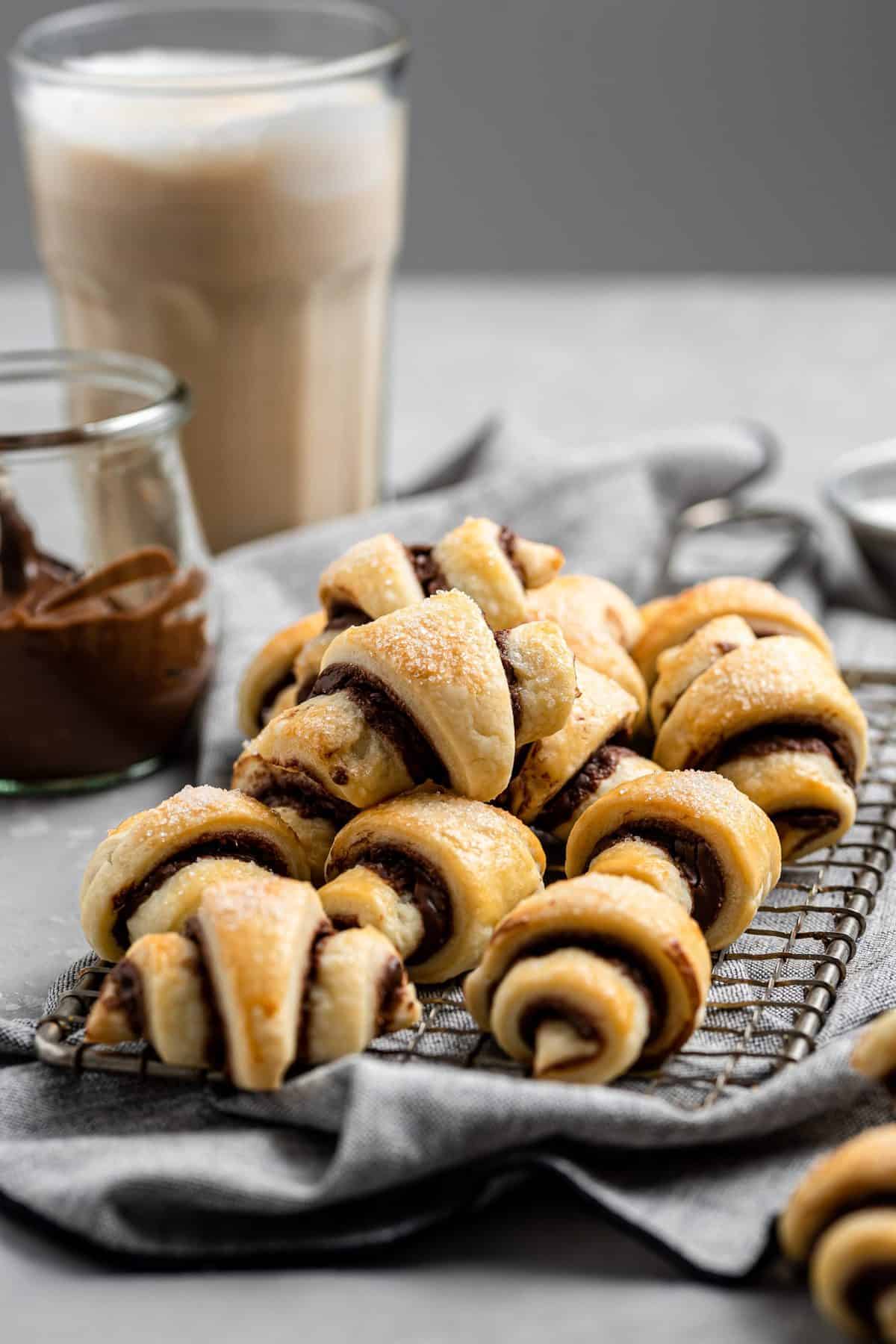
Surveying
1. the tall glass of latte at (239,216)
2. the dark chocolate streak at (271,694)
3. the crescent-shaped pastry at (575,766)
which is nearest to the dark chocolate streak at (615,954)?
the crescent-shaped pastry at (575,766)

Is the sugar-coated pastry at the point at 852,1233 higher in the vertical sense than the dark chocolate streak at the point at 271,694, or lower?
higher

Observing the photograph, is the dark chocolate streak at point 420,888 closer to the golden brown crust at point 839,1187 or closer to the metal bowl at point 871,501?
the golden brown crust at point 839,1187

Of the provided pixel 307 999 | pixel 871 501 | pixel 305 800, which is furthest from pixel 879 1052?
pixel 871 501

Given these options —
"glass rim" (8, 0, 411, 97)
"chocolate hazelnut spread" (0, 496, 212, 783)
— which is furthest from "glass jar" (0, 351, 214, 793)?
"glass rim" (8, 0, 411, 97)

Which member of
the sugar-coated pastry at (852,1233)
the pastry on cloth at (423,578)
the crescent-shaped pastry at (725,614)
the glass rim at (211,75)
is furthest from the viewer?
the glass rim at (211,75)

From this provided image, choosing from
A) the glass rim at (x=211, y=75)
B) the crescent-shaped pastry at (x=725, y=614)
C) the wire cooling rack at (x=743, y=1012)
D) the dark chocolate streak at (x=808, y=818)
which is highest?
the glass rim at (x=211, y=75)

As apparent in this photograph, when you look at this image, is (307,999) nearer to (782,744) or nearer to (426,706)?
(426,706)
